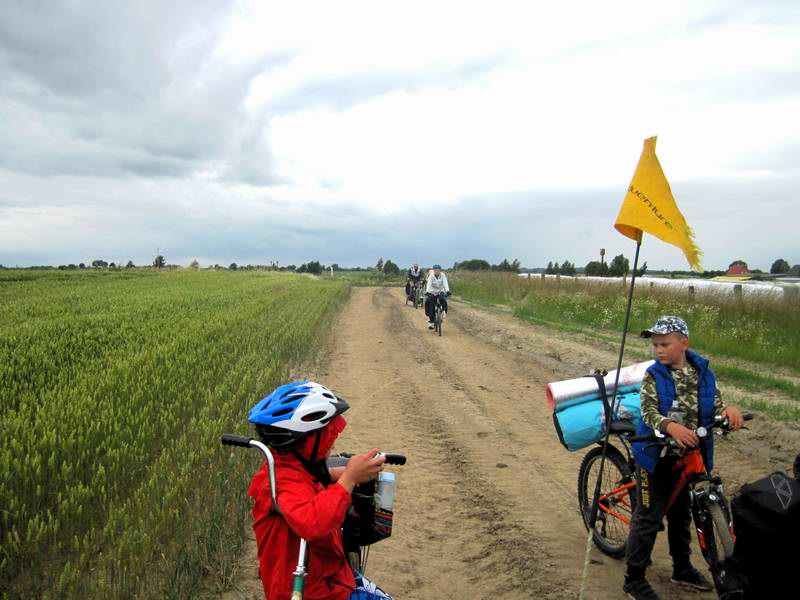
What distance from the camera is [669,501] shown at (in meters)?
3.60

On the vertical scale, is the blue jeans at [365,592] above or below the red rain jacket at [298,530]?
below

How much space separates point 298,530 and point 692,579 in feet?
10.1

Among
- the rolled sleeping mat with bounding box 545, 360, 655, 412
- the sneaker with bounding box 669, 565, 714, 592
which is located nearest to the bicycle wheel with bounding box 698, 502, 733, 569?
the sneaker with bounding box 669, 565, 714, 592

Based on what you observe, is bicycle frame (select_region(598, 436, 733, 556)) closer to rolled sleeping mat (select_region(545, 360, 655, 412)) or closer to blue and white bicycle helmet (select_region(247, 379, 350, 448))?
rolled sleeping mat (select_region(545, 360, 655, 412))

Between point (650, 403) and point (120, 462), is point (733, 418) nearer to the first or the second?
point (650, 403)

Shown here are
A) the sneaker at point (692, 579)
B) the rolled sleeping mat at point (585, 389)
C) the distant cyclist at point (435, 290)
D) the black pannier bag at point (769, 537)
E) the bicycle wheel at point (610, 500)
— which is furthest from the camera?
the distant cyclist at point (435, 290)

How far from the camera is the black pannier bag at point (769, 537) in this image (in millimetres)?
1763

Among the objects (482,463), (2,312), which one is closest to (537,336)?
(482,463)

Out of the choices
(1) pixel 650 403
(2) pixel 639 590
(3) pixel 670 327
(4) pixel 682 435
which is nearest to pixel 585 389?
(1) pixel 650 403

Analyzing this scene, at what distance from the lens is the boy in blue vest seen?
3527 millimetres

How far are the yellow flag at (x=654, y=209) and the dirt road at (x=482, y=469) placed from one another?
233cm

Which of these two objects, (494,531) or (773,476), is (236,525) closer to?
(494,531)

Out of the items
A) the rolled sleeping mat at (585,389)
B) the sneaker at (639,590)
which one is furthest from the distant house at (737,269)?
the sneaker at (639,590)

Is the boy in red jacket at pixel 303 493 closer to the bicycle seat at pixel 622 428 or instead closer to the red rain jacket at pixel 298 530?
the red rain jacket at pixel 298 530
